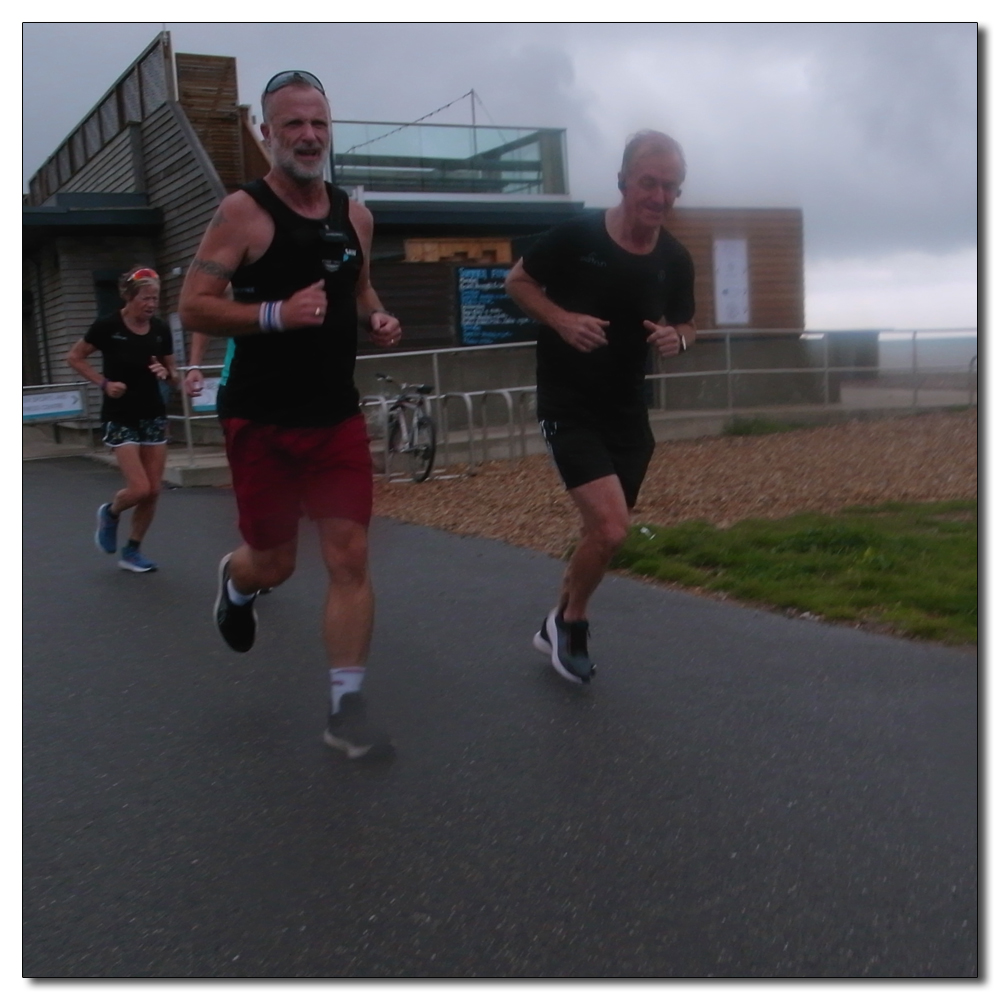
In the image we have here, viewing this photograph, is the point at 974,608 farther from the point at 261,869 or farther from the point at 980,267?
the point at 261,869

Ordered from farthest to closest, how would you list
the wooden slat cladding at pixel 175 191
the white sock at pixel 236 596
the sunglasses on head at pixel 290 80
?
the wooden slat cladding at pixel 175 191
the white sock at pixel 236 596
the sunglasses on head at pixel 290 80

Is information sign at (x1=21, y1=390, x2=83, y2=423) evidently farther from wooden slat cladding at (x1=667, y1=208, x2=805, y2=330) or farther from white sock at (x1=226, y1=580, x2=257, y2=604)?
white sock at (x1=226, y1=580, x2=257, y2=604)

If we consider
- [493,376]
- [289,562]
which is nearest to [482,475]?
[493,376]

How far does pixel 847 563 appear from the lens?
7.08 metres

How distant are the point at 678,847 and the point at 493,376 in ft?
46.3

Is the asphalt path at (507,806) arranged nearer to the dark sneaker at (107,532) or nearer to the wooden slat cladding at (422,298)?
the dark sneaker at (107,532)

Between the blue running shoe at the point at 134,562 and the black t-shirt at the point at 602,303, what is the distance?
3.88 m

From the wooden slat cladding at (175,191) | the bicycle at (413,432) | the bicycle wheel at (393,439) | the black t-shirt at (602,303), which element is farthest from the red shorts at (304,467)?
the bicycle wheel at (393,439)

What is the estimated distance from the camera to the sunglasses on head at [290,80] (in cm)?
386

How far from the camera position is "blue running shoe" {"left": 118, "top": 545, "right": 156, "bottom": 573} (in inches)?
318

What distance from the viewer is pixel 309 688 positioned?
5117 mm

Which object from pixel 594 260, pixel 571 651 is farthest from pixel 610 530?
pixel 594 260

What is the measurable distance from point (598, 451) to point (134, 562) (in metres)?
4.19

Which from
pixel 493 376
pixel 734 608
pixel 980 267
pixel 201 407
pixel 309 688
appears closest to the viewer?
pixel 980 267
